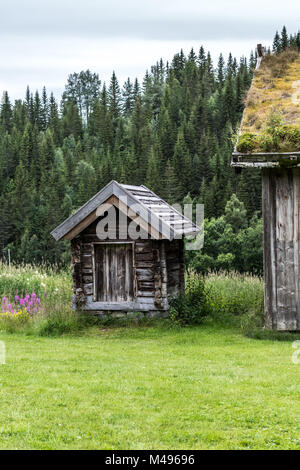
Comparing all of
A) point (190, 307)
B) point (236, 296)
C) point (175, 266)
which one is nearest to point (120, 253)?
point (175, 266)

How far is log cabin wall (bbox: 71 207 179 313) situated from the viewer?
13273mm

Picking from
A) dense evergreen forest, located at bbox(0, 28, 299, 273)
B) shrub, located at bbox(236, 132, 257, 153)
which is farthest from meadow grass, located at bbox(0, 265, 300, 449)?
dense evergreen forest, located at bbox(0, 28, 299, 273)

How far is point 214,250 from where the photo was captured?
56.8 meters

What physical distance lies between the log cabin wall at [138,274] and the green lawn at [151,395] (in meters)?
2.18

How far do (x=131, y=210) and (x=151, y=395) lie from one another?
649 centimetres

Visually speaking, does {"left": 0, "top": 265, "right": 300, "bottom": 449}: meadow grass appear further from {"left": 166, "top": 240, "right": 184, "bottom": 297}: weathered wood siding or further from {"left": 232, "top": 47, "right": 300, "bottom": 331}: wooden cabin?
{"left": 166, "top": 240, "right": 184, "bottom": 297}: weathered wood siding

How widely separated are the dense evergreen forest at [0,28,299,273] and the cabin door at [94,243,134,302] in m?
39.9

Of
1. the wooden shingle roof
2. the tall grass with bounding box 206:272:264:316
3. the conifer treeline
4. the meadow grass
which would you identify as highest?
the conifer treeline

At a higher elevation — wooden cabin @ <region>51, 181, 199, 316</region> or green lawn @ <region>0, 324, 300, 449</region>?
wooden cabin @ <region>51, 181, 199, 316</region>

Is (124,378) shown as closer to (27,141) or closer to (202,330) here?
(202,330)

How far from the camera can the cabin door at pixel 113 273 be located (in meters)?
13.6

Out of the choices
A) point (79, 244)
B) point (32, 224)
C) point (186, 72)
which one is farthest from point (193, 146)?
point (79, 244)

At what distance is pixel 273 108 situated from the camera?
1208 centimetres

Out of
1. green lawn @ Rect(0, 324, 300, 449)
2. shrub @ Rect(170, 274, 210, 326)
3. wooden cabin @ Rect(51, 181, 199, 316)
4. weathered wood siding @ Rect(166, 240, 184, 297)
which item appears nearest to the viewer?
green lawn @ Rect(0, 324, 300, 449)
